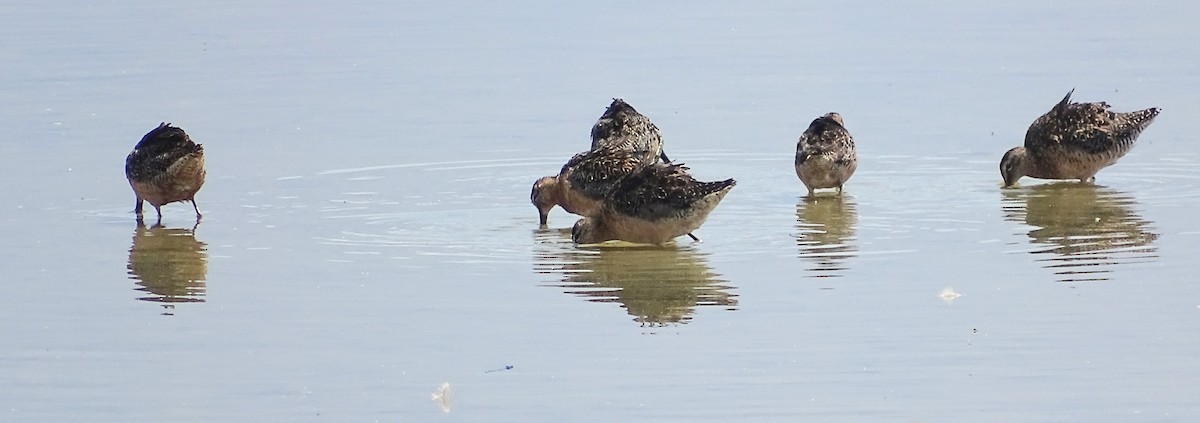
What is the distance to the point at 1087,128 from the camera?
13648 millimetres

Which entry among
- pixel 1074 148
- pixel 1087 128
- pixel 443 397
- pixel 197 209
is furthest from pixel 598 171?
pixel 443 397

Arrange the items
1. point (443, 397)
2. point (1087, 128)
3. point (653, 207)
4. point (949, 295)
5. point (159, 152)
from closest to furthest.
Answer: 1. point (443, 397)
2. point (949, 295)
3. point (653, 207)
4. point (159, 152)
5. point (1087, 128)

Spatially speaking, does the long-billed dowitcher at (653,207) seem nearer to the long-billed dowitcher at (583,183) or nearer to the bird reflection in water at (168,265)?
the long-billed dowitcher at (583,183)

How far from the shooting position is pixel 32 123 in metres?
16.2

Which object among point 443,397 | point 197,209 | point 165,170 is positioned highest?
point 165,170

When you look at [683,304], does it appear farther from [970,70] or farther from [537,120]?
[970,70]

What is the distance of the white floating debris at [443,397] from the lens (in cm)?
756

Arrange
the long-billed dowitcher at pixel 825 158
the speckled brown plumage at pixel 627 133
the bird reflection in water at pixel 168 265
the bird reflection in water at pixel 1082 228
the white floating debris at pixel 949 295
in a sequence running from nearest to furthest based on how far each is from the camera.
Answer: the white floating debris at pixel 949 295, the bird reflection in water at pixel 168 265, the bird reflection in water at pixel 1082 228, the long-billed dowitcher at pixel 825 158, the speckled brown plumage at pixel 627 133

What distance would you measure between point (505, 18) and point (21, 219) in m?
11.8

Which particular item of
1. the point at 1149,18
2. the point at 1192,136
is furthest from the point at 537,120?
the point at 1149,18

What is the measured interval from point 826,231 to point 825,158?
4.32 feet

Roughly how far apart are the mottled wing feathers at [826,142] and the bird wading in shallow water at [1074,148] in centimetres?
102

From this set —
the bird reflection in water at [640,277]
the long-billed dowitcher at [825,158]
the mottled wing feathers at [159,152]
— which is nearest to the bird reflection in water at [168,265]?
the mottled wing feathers at [159,152]

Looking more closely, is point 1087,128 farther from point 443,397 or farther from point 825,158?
point 443,397
